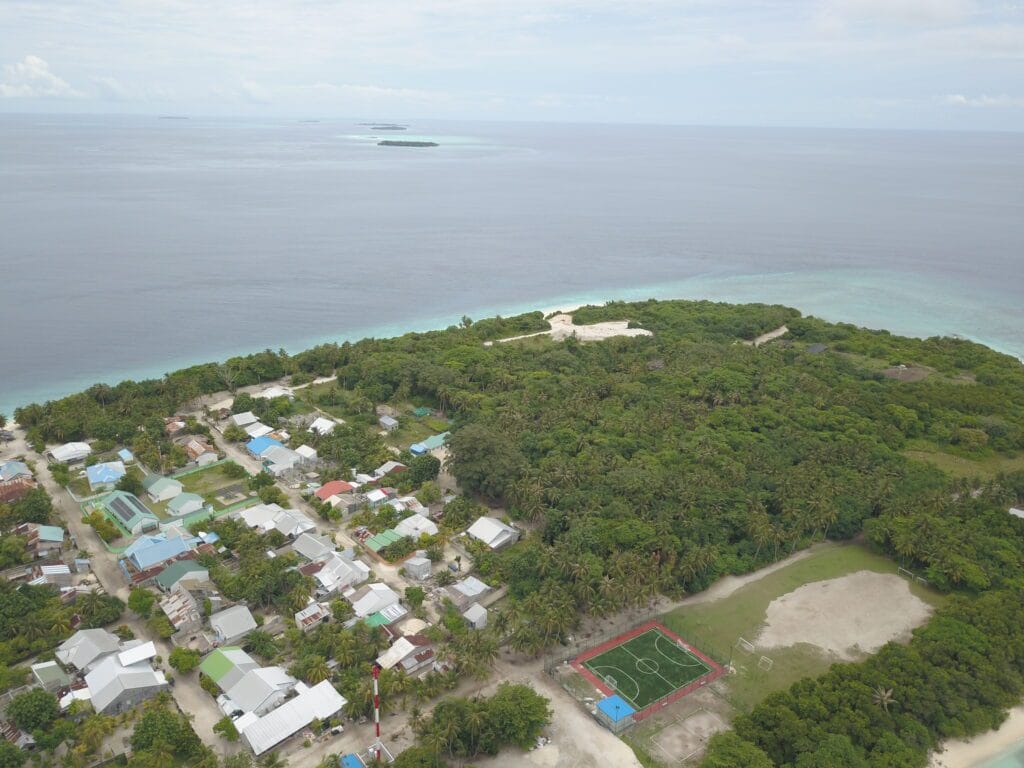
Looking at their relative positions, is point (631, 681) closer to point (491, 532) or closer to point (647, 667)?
point (647, 667)

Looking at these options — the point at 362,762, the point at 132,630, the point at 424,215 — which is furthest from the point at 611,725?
the point at 424,215

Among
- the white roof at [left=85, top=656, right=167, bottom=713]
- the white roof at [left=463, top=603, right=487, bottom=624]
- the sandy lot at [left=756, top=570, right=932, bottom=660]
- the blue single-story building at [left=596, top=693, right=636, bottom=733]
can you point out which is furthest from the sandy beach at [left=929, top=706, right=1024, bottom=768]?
the white roof at [left=85, top=656, right=167, bottom=713]

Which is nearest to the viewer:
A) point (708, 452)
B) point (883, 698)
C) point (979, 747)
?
point (883, 698)

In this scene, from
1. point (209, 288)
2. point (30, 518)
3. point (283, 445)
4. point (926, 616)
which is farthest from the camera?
point (209, 288)

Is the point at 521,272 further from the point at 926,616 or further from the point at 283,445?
the point at 926,616

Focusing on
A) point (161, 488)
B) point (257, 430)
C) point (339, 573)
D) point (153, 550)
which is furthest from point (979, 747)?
point (257, 430)

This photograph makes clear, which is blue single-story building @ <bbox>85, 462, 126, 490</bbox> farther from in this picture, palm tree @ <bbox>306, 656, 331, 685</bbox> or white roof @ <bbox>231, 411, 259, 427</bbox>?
palm tree @ <bbox>306, 656, 331, 685</bbox>
